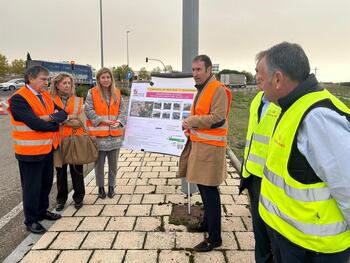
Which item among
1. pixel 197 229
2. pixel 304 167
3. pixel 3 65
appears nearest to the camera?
pixel 304 167

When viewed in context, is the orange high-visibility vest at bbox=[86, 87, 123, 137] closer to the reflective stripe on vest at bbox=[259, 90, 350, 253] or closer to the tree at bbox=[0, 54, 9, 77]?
the reflective stripe on vest at bbox=[259, 90, 350, 253]

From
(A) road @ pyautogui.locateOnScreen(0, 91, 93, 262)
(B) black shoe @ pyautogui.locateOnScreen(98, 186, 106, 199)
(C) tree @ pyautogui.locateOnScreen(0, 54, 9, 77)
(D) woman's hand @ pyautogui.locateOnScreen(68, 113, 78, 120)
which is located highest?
(C) tree @ pyautogui.locateOnScreen(0, 54, 9, 77)

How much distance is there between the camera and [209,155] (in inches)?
142

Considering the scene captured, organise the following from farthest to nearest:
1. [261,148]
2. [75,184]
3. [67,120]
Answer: [75,184] < [67,120] < [261,148]

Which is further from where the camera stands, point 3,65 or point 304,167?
point 3,65

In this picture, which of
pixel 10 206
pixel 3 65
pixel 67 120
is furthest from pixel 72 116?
pixel 3 65

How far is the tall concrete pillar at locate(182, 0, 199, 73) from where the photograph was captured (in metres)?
5.28

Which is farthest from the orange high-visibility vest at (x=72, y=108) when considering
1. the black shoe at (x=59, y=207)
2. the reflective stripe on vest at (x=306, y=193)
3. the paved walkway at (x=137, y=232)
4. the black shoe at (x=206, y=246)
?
the reflective stripe on vest at (x=306, y=193)

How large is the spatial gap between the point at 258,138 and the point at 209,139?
2.74ft

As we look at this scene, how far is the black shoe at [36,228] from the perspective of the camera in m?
4.12

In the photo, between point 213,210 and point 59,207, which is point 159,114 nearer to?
point 213,210

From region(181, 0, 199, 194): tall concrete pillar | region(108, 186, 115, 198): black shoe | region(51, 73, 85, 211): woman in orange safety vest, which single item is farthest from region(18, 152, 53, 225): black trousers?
region(181, 0, 199, 194): tall concrete pillar

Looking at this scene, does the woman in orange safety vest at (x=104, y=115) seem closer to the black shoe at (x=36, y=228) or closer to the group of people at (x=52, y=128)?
the group of people at (x=52, y=128)

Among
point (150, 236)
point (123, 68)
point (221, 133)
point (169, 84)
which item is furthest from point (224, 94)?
point (123, 68)
